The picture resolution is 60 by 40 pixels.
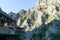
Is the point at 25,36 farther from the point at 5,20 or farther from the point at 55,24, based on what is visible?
the point at 55,24

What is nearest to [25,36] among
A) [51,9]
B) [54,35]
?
[54,35]

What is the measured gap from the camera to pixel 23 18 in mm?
126438

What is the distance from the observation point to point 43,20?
111562mm

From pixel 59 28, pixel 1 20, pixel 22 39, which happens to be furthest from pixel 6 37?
pixel 59 28

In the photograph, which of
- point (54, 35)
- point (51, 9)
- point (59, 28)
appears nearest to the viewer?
point (54, 35)

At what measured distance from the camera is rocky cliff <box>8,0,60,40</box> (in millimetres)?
83812

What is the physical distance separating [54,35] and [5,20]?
62.0 m

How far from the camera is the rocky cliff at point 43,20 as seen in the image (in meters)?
83.8

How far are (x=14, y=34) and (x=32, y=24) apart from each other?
334 feet

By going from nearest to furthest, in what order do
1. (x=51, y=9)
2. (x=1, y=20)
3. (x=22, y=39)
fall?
(x=22, y=39) < (x=1, y=20) < (x=51, y=9)

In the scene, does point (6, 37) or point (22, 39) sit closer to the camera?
point (6, 37)

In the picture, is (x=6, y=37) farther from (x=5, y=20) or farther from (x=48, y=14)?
(x=48, y=14)

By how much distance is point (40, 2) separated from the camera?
132875 millimetres

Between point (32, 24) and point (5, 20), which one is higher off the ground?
point (5, 20)
